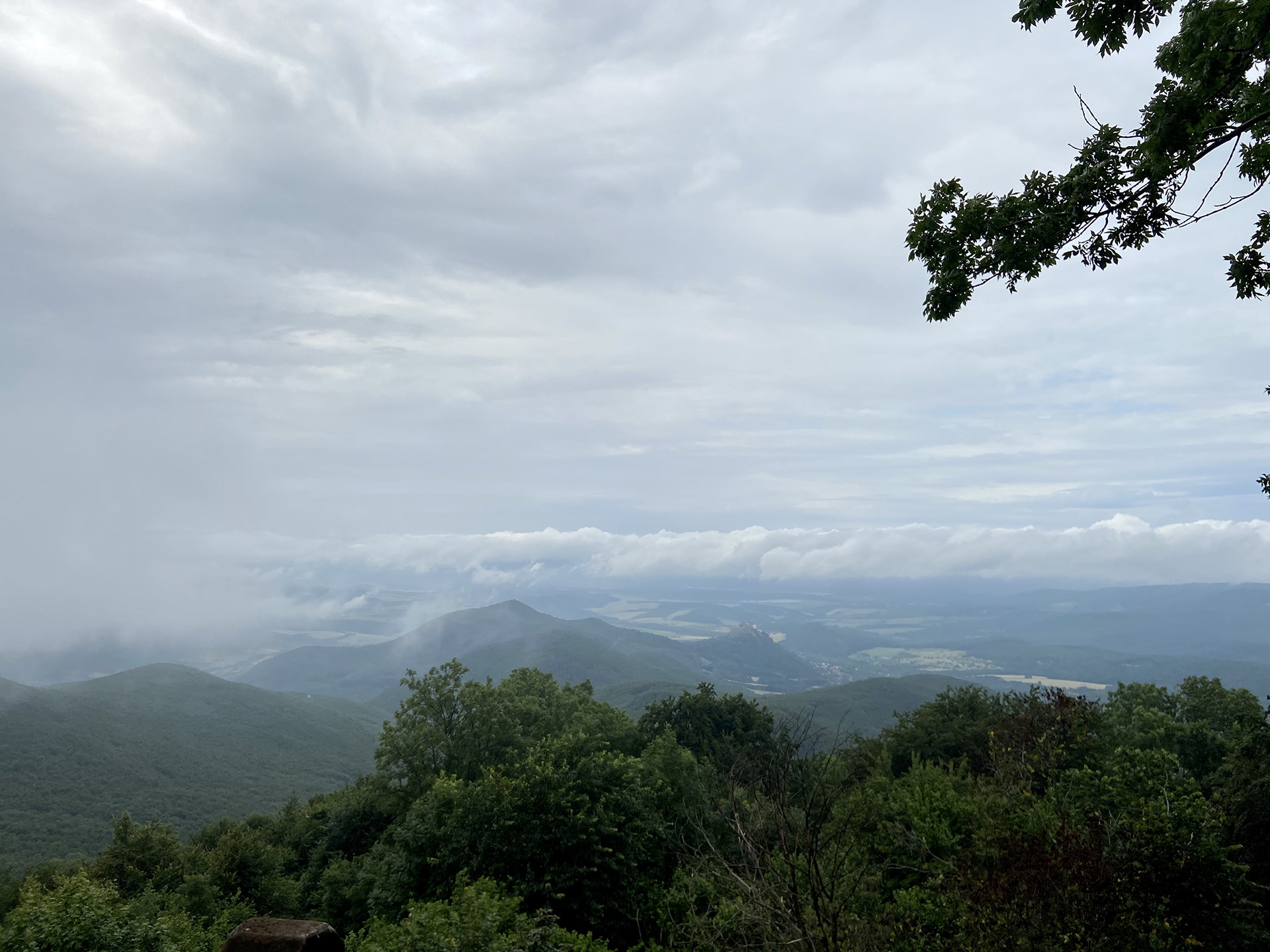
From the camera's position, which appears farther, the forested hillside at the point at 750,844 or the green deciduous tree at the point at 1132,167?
the forested hillside at the point at 750,844

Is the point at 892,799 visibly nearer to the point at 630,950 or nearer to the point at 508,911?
the point at 630,950

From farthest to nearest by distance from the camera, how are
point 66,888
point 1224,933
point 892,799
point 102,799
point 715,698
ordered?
point 102,799 → point 715,698 → point 66,888 → point 892,799 → point 1224,933

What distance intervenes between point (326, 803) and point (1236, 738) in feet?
224

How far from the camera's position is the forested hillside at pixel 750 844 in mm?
11391

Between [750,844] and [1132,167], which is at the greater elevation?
[1132,167]

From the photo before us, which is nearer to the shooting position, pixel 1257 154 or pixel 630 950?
pixel 1257 154

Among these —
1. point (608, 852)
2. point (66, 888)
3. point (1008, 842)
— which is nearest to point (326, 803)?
point (66, 888)

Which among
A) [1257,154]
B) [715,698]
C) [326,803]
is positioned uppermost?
[1257,154]

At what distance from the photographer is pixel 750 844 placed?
8.24 metres

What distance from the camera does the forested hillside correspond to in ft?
37.4

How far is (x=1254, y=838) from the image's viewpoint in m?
20.2

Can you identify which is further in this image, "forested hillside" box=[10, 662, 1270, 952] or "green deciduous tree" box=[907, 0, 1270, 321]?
"forested hillside" box=[10, 662, 1270, 952]

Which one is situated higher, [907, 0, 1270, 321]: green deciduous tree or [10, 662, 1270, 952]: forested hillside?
[907, 0, 1270, 321]: green deciduous tree

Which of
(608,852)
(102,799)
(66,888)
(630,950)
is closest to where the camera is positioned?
(630,950)
